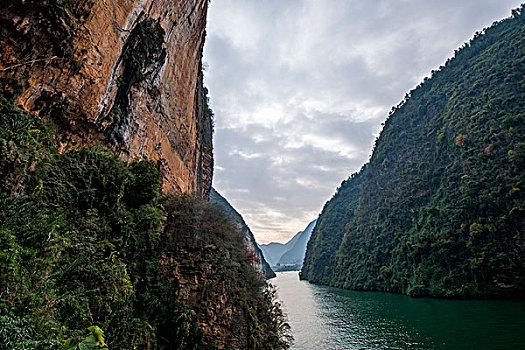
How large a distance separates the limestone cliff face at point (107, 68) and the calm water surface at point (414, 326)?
1615 centimetres

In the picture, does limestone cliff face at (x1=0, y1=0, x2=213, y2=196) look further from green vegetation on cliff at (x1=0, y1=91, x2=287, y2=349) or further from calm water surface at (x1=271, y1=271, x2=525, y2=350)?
calm water surface at (x1=271, y1=271, x2=525, y2=350)

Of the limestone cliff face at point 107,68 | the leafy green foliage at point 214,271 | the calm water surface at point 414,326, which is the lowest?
the calm water surface at point 414,326

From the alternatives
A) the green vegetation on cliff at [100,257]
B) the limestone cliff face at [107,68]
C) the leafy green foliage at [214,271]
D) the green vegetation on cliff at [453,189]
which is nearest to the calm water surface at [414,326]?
the green vegetation on cliff at [453,189]

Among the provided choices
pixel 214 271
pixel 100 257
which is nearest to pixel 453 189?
pixel 214 271

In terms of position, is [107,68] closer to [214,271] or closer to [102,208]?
[102,208]

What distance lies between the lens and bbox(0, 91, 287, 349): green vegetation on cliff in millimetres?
3982

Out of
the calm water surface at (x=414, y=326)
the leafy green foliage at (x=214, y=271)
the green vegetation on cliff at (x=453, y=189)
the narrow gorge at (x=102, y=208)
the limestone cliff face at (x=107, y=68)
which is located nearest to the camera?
the narrow gorge at (x=102, y=208)

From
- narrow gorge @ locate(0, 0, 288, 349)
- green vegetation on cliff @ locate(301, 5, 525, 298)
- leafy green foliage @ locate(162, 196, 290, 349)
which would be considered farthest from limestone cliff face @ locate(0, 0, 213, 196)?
green vegetation on cliff @ locate(301, 5, 525, 298)

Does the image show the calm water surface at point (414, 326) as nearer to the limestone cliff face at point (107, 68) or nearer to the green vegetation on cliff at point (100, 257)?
the green vegetation on cliff at point (100, 257)

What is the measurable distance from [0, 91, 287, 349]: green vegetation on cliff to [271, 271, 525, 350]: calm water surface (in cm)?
990

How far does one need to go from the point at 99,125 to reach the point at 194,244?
206 inches

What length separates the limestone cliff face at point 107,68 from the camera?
5.57 meters

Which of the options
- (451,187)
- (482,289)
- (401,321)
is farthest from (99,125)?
(451,187)

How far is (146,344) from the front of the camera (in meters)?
7.05
